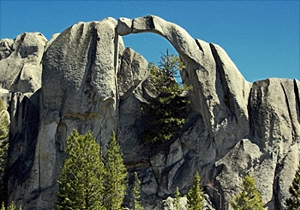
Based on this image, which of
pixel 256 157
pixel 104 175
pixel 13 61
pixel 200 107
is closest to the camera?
pixel 104 175

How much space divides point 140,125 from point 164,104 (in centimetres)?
279

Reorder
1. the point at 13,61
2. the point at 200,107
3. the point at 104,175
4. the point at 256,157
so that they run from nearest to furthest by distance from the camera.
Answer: the point at 104,175
the point at 256,157
the point at 200,107
the point at 13,61

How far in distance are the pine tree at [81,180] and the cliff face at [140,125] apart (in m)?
7.37

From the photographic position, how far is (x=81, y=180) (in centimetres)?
3388

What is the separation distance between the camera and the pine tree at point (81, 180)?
33.8m

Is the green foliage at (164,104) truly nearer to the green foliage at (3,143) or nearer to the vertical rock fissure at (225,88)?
the vertical rock fissure at (225,88)

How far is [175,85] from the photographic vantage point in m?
43.7

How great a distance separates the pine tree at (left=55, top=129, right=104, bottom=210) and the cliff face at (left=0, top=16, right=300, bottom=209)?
7.37 meters

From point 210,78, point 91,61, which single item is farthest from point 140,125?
point 210,78

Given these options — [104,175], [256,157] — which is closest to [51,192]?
[104,175]

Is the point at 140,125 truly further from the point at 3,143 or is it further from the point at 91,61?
the point at 3,143

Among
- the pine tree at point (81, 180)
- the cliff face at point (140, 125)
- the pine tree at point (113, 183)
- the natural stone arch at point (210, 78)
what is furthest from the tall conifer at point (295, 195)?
the pine tree at point (81, 180)

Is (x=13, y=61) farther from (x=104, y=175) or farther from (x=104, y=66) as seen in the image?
(x=104, y=175)

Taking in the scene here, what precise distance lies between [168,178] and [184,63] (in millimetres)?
9427
